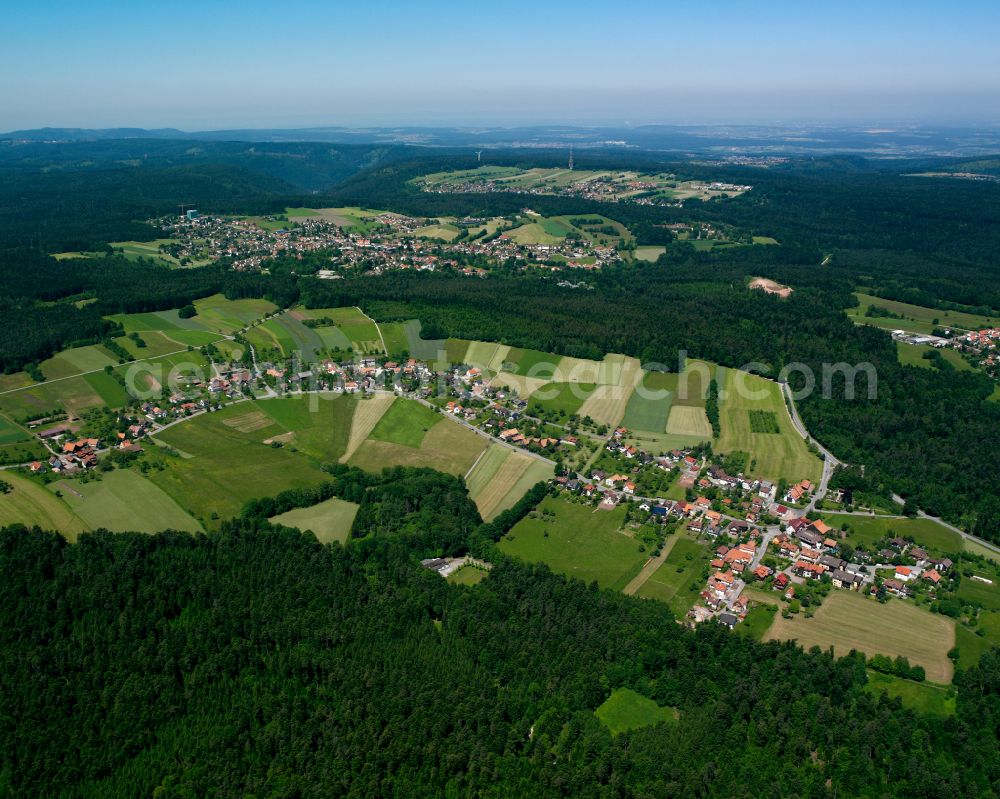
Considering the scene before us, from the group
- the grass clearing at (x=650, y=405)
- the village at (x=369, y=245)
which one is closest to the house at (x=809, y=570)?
the grass clearing at (x=650, y=405)

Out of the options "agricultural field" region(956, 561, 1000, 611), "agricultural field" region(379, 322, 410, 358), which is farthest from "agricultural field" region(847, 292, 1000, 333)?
"agricultural field" region(379, 322, 410, 358)

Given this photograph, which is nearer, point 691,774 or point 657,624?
point 691,774

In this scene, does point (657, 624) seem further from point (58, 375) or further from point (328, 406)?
point (58, 375)

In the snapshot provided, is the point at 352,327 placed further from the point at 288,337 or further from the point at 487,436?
the point at 487,436

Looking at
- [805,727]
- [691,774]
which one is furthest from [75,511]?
[805,727]

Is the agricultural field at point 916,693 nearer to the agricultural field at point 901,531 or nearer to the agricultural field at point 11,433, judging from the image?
the agricultural field at point 901,531
